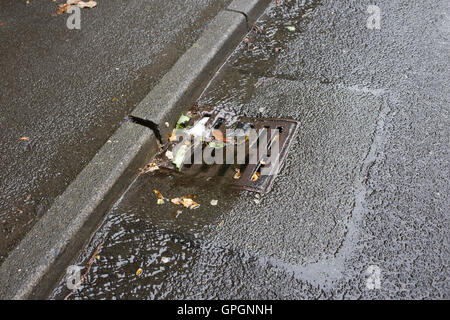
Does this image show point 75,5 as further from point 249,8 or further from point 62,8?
point 249,8

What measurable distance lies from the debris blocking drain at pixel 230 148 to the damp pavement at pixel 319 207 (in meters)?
0.08

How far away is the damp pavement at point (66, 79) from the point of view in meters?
2.93

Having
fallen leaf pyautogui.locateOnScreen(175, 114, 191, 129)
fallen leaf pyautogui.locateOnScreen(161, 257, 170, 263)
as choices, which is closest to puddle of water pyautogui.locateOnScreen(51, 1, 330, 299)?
fallen leaf pyautogui.locateOnScreen(161, 257, 170, 263)

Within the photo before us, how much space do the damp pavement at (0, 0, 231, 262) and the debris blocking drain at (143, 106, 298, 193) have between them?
0.55 meters

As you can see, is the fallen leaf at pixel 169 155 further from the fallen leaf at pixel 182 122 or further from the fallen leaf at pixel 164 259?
the fallen leaf at pixel 164 259

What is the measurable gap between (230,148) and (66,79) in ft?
5.93

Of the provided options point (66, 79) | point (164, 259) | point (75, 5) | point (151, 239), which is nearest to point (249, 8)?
point (66, 79)

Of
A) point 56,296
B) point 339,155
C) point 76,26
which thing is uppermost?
point 76,26

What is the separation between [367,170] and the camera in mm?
2732

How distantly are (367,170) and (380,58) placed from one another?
141cm

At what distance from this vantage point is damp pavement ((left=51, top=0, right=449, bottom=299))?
7.42 ft

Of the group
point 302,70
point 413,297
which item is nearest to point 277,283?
point 413,297

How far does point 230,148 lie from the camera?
3.02 metres

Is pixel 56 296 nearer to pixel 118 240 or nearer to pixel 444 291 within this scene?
pixel 118 240
